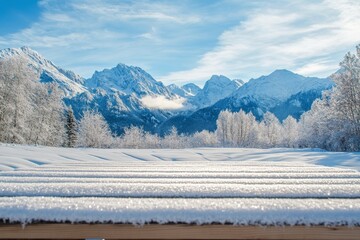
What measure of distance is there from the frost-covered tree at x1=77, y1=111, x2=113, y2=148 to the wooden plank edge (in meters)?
35.0

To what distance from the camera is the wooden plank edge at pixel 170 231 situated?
4.19 ft

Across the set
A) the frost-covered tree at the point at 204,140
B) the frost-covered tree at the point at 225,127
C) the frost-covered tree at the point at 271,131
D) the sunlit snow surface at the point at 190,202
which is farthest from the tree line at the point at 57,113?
the frost-covered tree at the point at 204,140

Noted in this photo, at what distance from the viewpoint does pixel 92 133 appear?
36.1 m

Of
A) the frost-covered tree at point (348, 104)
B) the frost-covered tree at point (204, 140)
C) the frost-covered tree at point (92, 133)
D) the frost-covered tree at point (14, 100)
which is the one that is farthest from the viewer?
the frost-covered tree at point (204, 140)

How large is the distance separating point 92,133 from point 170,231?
3630cm

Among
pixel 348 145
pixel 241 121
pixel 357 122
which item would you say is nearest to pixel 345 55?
pixel 357 122

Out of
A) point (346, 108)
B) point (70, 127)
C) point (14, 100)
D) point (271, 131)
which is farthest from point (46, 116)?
point (271, 131)

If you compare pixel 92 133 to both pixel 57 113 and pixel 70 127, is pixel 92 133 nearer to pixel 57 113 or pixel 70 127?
pixel 70 127

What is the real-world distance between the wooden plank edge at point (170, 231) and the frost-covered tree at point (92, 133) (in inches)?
1378

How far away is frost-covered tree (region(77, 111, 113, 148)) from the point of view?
118 feet

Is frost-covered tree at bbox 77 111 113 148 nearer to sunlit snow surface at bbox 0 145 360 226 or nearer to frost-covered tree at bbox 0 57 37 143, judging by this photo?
frost-covered tree at bbox 0 57 37 143

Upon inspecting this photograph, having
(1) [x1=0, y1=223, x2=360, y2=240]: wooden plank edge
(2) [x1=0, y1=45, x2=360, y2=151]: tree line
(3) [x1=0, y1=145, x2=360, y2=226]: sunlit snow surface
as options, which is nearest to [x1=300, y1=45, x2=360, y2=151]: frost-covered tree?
(2) [x1=0, y1=45, x2=360, y2=151]: tree line

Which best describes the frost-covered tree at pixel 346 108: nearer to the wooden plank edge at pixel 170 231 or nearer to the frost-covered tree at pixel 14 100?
the wooden plank edge at pixel 170 231

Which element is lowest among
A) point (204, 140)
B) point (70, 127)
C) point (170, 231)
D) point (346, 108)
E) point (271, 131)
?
point (204, 140)
